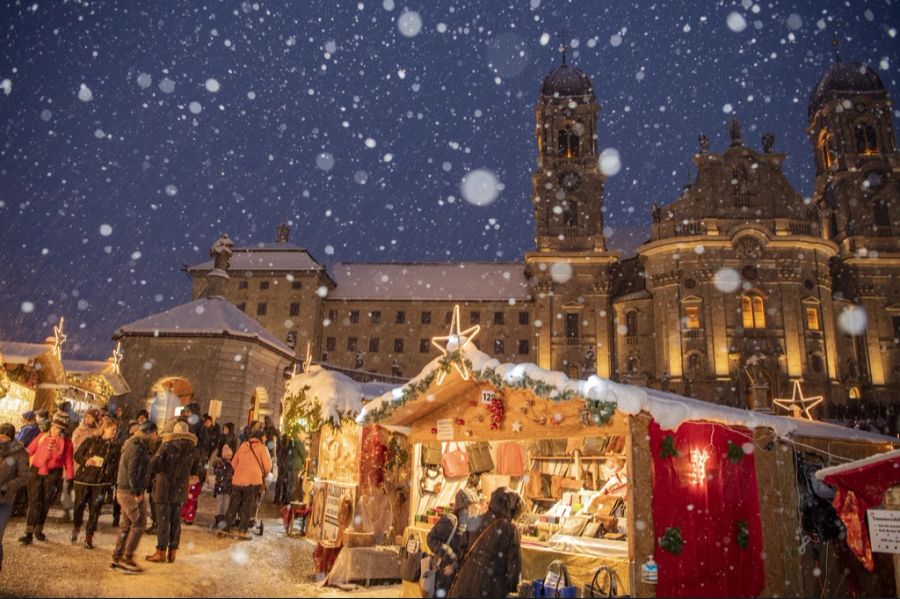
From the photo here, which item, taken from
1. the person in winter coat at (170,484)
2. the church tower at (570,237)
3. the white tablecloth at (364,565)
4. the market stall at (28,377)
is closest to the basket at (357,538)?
the white tablecloth at (364,565)

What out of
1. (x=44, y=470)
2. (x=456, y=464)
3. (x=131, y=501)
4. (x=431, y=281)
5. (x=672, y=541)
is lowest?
(x=672, y=541)

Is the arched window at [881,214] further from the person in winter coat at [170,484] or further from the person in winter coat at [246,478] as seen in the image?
the person in winter coat at [170,484]

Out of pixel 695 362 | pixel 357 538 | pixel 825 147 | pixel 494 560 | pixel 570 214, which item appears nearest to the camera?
pixel 494 560

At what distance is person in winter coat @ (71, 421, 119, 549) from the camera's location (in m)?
9.10

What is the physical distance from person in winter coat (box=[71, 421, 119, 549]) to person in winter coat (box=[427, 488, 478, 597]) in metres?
6.27

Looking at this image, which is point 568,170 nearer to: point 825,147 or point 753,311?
point 753,311

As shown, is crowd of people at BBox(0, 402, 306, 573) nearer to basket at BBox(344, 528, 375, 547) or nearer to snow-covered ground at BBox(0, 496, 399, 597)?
snow-covered ground at BBox(0, 496, 399, 597)

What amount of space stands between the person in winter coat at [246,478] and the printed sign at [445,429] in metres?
3.26

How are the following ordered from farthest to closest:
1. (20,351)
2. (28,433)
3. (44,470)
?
(20,351) < (28,433) < (44,470)

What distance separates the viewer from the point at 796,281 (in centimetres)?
3850

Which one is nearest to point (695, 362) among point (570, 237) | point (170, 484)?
point (570, 237)

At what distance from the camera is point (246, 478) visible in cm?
1093

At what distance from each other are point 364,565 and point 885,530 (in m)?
6.32

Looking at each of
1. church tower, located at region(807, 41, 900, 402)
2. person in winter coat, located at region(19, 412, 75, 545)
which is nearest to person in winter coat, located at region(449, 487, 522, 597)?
person in winter coat, located at region(19, 412, 75, 545)
